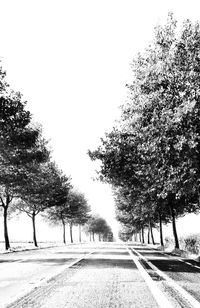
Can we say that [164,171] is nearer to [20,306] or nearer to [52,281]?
[52,281]

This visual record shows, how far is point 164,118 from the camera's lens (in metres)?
16.8

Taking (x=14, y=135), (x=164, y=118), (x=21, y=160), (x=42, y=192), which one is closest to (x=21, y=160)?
(x=21, y=160)

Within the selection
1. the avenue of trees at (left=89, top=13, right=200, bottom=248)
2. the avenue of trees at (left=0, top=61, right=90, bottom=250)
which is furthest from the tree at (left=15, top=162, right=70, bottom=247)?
the avenue of trees at (left=89, top=13, right=200, bottom=248)

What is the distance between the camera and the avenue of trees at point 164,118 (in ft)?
53.8

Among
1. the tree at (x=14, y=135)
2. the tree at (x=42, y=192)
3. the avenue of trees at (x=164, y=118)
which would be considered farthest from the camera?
the tree at (x=42, y=192)

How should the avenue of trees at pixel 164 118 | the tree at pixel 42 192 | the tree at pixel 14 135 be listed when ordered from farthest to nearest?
the tree at pixel 42 192, the tree at pixel 14 135, the avenue of trees at pixel 164 118

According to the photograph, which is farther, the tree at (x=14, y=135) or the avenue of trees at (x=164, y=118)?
the tree at (x=14, y=135)

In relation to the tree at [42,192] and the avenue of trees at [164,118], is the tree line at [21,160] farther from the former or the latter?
the avenue of trees at [164,118]

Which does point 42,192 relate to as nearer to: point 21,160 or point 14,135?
point 21,160

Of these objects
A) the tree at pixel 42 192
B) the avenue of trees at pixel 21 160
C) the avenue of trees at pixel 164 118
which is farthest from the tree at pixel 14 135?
the tree at pixel 42 192

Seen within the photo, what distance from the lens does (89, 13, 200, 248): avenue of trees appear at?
16.4 metres

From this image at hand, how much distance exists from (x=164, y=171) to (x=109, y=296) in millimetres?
11669

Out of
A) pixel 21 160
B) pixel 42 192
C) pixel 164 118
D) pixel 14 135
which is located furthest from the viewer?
pixel 42 192

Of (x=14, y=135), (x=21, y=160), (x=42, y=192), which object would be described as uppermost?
(x=14, y=135)
